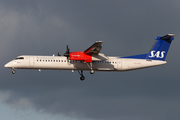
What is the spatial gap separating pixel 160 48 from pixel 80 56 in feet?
39.3

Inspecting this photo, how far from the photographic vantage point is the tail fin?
42753mm

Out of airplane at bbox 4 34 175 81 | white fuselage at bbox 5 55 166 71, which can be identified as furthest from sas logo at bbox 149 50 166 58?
white fuselage at bbox 5 55 166 71

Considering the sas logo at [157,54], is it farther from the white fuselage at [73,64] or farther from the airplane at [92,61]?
the white fuselage at [73,64]

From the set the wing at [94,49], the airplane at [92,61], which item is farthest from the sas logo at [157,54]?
the wing at [94,49]

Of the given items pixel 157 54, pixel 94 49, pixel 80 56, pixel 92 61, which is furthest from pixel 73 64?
pixel 157 54

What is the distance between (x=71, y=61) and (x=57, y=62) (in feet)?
6.07

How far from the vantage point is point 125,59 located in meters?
41.8

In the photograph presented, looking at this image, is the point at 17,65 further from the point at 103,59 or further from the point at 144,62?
the point at 144,62

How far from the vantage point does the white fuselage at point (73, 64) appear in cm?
3928

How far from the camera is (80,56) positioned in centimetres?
3900

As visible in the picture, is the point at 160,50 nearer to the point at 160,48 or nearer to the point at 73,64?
the point at 160,48

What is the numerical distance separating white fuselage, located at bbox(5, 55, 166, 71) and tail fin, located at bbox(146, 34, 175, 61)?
35.9 inches

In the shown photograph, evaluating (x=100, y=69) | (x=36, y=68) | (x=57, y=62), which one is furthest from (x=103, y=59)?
(x=36, y=68)

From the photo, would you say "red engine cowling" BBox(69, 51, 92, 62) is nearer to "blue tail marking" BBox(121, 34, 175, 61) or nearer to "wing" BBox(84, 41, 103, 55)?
"wing" BBox(84, 41, 103, 55)
